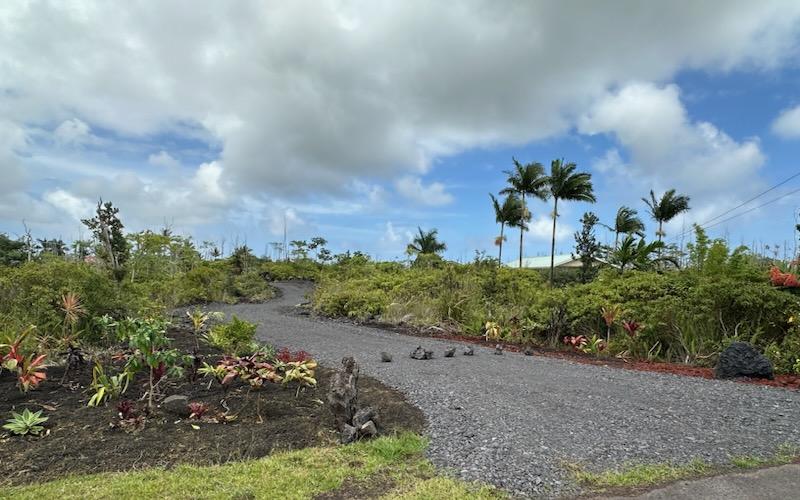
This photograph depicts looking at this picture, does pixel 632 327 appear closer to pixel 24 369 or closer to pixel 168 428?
pixel 168 428

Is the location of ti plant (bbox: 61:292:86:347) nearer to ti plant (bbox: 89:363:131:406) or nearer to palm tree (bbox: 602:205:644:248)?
ti plant (bbox: 89:363:131:406)

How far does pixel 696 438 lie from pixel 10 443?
4.71 m

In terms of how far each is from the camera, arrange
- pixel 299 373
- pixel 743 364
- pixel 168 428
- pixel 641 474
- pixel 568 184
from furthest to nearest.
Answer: pixel 568 184 < pixel 743 364 < pixel 299 373 < pixel 168 428 < pixel 641 474

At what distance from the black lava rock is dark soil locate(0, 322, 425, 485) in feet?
13.2

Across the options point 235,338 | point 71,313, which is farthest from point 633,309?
point 71,313

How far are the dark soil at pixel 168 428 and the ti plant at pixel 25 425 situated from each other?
0.06 metres

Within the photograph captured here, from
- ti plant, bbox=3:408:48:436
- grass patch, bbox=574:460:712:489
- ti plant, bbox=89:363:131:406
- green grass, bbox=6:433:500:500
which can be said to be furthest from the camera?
ti plant, bbox=89:363:131:406

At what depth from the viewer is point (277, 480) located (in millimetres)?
2828

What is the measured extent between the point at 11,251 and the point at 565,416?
2034cm

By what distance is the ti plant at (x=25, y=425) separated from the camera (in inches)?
136

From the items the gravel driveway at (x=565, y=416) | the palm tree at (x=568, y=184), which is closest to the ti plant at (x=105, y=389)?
the gravel driveway at (x=565, y=416)

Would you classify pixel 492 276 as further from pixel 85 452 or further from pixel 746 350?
pixel 85 452

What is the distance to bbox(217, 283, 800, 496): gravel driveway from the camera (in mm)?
3211

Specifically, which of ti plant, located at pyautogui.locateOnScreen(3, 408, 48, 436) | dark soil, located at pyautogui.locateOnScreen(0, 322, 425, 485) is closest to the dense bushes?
dark soil, located at pyautogui.locateOnScreen(0, 322, 425, 485)
